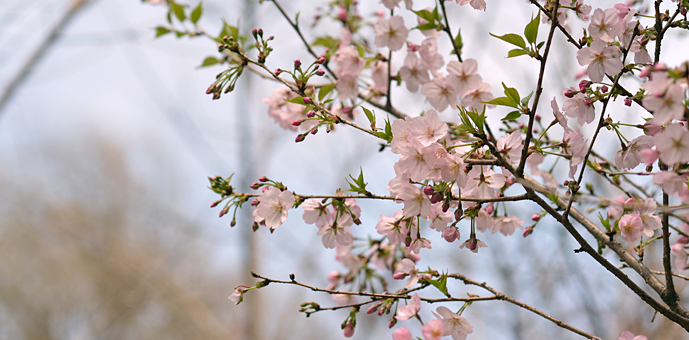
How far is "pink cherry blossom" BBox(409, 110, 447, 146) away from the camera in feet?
2.75

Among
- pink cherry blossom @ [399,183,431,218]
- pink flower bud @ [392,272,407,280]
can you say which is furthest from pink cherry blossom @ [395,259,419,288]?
pink cherry blossom @ [399,183,431,218]

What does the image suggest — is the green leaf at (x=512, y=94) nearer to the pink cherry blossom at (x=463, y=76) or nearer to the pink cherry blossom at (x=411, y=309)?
the pink cherry blossom at (x=463, y=76)

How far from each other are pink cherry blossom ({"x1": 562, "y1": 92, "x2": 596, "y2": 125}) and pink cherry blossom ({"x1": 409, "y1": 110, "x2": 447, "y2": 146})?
303 mm

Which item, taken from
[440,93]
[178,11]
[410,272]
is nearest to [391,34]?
[440,93]

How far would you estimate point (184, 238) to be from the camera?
486cm

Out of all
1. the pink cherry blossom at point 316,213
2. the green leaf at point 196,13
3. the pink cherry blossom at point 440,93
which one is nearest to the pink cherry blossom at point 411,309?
the pink cherry blossom at point 316,213

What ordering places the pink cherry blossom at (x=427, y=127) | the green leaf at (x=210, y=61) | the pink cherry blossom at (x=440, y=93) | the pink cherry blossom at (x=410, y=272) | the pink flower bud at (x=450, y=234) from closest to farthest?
the pink cherry blossom at (x=427, y=127)
the pink flower bud at (x=450, y=234)
the pink cherry blossom at (x=410, y=272)
the pink cherry blossom at (x=440, y=93)
the green leaf at (x=210, y=61)

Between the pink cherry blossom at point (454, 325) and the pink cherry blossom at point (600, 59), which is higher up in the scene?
the pink cherry blossom at point (600, 59)

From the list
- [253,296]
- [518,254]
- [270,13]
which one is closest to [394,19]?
[270,13]

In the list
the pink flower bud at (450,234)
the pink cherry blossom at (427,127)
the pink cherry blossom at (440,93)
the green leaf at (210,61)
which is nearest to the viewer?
the pink cherry blossom at (427,127)

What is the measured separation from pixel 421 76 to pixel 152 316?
8829 millimetres

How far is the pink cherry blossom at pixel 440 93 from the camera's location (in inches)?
51.2

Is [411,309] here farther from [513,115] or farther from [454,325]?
[513,115]

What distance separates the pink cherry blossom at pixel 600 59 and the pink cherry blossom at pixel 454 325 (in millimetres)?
616
